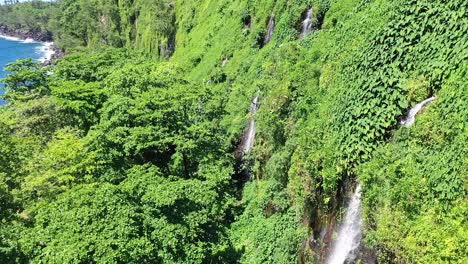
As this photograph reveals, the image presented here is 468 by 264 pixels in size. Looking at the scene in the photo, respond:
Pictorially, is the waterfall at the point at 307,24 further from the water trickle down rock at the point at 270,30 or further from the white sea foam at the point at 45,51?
the white sea foam at the point at 45,51

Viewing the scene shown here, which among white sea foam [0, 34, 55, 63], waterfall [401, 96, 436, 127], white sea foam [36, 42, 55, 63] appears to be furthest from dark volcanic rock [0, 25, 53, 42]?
waterfall [401, 96, 436, 127]

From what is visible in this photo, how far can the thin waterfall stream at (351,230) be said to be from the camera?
14.4 m

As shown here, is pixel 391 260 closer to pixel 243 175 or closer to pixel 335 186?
pixel 335 186

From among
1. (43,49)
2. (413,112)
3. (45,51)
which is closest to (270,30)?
(413,112)

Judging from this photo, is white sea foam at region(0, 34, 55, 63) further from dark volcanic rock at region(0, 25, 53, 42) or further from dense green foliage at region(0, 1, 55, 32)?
dense green foliage at region(0, 1, 55, 32)

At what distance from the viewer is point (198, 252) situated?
57.5 feet

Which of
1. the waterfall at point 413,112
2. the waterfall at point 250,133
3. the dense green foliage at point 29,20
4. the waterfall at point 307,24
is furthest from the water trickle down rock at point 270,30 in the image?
the dense green foliage at point 29,20

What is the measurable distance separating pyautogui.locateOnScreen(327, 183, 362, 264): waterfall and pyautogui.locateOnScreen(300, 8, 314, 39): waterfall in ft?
59.1

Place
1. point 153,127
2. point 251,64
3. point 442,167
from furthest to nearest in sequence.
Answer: point 251,64 → point 153,127 → point 442,167

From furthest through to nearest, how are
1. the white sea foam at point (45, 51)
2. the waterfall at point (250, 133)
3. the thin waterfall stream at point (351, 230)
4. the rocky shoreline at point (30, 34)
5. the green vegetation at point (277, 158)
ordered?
the rocky shoreline at point (30, 34), the white sea foam at point (45, 51), the waterfall at point (250, 133), the thin waterfall stream at point (351, 230), the green vegetation at point (277, 158)

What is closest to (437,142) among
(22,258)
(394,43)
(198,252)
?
(394,43)

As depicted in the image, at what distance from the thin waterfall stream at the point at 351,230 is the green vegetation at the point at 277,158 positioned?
44 cm

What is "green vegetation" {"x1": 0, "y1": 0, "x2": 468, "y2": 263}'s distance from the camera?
12984 millimetres

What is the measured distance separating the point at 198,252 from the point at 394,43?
11.6 m
